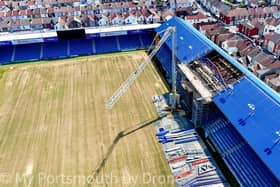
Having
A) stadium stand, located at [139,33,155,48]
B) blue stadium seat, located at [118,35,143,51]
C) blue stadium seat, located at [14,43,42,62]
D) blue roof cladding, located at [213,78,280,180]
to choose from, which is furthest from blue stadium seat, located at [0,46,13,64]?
blue roof cladding, located at [213,78,280,180]

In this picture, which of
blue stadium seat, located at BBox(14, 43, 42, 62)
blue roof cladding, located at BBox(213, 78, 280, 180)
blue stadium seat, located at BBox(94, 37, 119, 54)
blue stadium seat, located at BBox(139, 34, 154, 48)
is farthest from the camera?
blue stadium seat, located at BBox(139, 34, 154, 48)

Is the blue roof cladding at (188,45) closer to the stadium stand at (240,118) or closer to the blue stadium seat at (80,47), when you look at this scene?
the stadium stand at (240,118)

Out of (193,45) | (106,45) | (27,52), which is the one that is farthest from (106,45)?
(193,45)

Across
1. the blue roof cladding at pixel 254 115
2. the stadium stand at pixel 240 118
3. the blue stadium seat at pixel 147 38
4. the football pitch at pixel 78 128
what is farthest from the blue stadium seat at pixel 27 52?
the blue roof cladding at pixel 254 115

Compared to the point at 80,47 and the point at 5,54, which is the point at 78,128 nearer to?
the point at 80,47

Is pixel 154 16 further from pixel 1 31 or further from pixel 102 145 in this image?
pixel 102 145

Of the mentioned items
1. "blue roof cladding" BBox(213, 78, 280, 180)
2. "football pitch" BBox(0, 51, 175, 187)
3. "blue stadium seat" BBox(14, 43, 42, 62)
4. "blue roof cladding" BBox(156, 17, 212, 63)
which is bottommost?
"football pitch" BBox(0, 51, 175, 187)

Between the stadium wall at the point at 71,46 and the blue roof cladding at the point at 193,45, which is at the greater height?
the blue roof cladding at the point at 193,45

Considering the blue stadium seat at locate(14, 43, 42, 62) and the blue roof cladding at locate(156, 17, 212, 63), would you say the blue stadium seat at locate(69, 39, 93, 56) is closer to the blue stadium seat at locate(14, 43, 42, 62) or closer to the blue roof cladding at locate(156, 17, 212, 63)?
the blue stadium seat at locate(14, 43, 42, 62)
